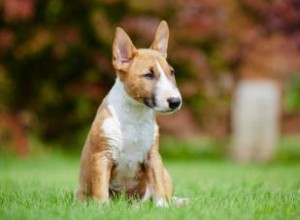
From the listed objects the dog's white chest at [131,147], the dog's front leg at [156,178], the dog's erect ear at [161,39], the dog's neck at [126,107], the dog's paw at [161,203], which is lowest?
the dog's paw at [161,203]

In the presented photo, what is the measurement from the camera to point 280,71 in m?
16.9

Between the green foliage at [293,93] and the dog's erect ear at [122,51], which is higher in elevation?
the dog's erect ear at [122,51]

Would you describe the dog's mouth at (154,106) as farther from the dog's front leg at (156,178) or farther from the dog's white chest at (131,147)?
the dog's front leg at (156,178)

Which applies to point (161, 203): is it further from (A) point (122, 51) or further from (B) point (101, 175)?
(A) point (122, 51)

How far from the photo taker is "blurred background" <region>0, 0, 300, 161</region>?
15.7 metres

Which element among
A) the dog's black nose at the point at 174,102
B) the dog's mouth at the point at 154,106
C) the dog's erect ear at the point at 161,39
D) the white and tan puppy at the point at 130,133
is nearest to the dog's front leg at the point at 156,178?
the white and tan puppy at the point at 130,133

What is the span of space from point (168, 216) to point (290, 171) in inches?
315

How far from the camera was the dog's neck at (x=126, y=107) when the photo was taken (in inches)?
261

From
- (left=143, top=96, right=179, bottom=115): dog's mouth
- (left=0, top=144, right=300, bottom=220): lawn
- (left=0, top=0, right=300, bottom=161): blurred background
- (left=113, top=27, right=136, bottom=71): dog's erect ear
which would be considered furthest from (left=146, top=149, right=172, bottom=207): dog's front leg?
(left=0, top=0, right=300, bottom=161): blurred background

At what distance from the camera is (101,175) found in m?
6.48

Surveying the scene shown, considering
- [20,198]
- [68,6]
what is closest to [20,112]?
[68,6]

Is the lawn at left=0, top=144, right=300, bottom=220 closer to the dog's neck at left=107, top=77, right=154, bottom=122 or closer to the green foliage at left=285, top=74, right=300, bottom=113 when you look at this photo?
the dog's neck at left=107, top=77, right=154, bottom=122

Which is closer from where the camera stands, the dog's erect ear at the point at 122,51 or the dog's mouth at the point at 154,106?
the dog's mouth at the point at 154,106

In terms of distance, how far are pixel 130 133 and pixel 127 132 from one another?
0.08ft
